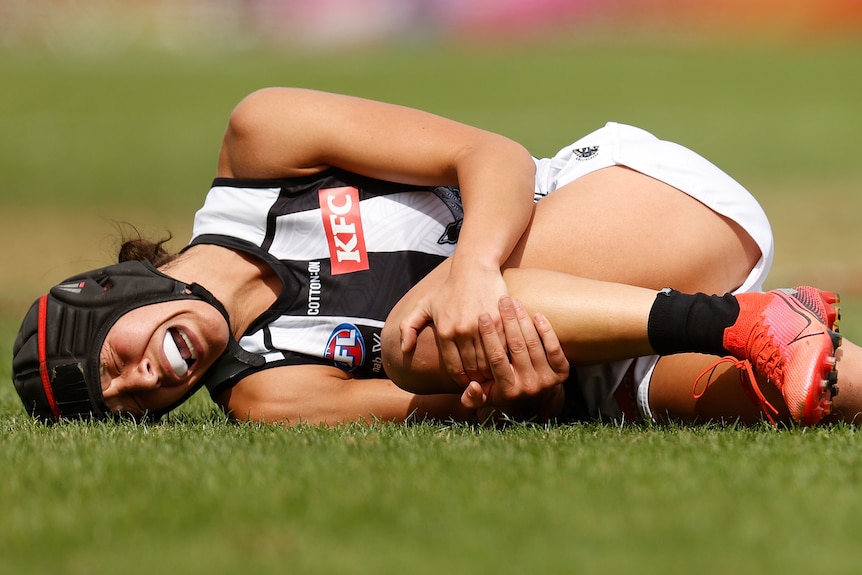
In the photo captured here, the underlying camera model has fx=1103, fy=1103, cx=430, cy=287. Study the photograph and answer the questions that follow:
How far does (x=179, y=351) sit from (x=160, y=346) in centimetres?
7

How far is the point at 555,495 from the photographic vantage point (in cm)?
264

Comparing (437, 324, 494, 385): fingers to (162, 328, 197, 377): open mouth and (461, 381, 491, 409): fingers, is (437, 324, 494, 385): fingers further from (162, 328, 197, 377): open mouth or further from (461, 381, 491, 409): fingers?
(162, 328, 197, 377): open mouth

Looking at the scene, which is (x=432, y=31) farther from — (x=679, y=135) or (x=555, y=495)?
(x=555, y=495)

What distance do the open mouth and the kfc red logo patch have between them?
568 mm

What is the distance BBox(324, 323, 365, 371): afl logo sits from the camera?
386cm

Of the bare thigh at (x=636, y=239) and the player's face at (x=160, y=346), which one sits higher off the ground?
the bare thigh at (x=636, y=239)

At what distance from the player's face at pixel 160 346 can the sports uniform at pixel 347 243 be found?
196mm

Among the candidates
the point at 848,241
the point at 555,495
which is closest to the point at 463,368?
the point at 555,495

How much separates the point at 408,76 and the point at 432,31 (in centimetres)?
1329

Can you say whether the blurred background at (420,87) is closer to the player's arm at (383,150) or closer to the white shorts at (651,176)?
the player's arm at (383,150)

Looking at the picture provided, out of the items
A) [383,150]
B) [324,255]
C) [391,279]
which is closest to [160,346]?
[324,255]

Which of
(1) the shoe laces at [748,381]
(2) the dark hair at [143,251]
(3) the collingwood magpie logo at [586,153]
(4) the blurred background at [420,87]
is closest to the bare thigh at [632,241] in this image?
(1) the shoe laces at [748,381]

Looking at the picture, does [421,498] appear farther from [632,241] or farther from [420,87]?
[420,87]

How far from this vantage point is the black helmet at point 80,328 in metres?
3.68
